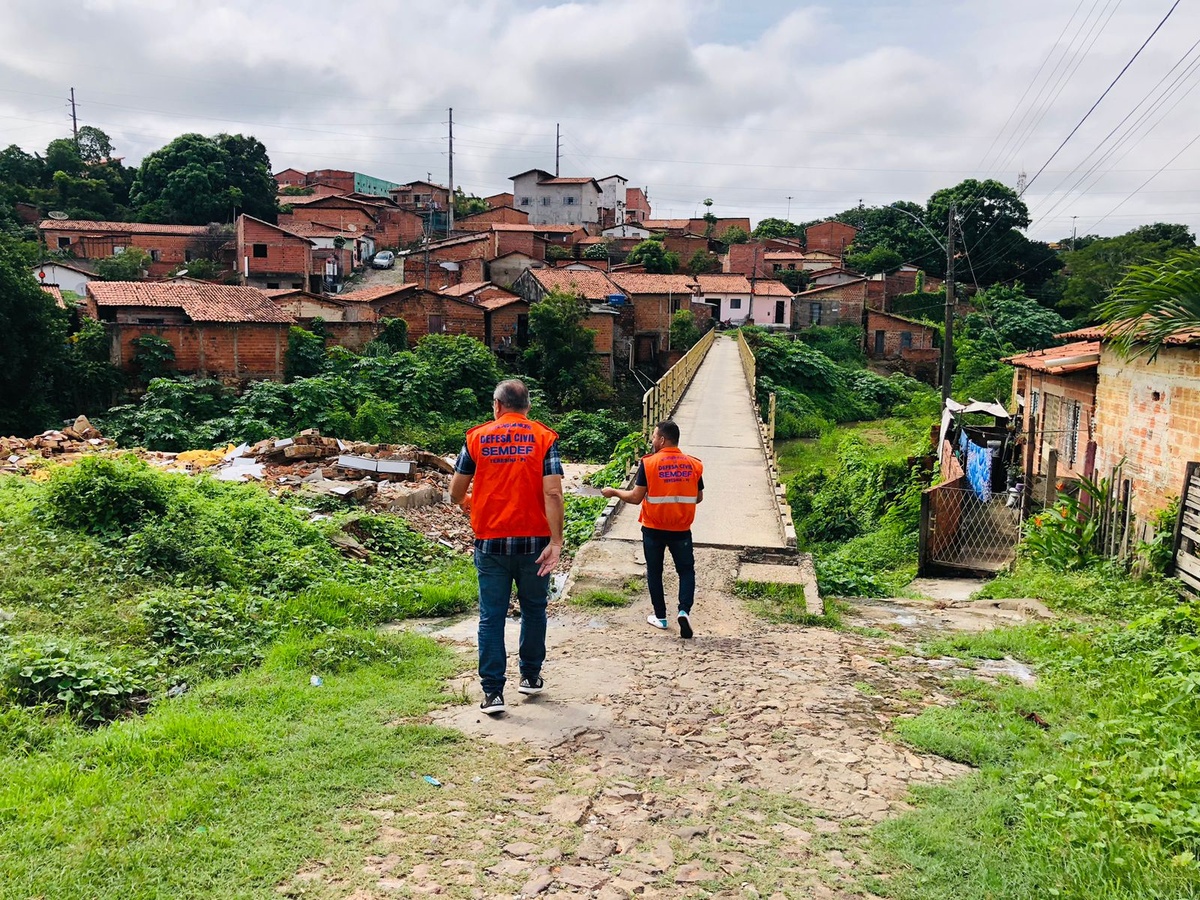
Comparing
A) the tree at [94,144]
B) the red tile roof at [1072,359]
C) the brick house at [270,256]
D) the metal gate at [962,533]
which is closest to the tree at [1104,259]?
the red tile roof at [1072,359]

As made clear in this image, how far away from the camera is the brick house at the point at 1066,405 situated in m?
13.0

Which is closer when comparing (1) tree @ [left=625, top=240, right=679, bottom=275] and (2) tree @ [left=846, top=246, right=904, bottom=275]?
(1) tree @ [left=625, top=240, right=679, bottom=275]

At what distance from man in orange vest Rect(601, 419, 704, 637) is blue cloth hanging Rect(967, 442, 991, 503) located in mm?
8651

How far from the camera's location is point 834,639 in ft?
22.6

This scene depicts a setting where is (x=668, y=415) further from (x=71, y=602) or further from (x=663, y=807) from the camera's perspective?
(x=663, y=807)

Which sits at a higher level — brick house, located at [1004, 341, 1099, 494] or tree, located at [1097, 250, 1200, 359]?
tree, located at [1097, 250, 1200, 359]

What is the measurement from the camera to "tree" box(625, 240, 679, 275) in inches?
2254

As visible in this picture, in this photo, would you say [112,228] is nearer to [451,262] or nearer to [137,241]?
[137,241]

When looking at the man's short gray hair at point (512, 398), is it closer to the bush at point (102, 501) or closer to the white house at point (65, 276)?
the bush at point (102, 501)

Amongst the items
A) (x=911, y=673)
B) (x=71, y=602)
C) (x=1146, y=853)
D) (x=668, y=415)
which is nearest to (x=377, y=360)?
(x=668, y=415)

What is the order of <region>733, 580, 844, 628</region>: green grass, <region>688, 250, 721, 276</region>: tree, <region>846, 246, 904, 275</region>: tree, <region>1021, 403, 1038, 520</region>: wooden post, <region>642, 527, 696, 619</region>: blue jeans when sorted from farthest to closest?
<region>688, 250, 721, 276</region>: tree
<region>846, 246, 904, 275</region>: tree
<region>1021, 403, 1038, 520</region>: wooden post
<region>733, 580, 844, 628</region>: green grass
<region>642, 527, 696, 619</region>: blue jeans

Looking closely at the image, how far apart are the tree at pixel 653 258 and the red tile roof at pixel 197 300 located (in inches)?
1157

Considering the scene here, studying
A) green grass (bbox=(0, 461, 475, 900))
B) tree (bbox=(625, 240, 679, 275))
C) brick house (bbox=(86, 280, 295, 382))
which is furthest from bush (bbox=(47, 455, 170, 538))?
tree (bbox=(625, 240, 679, 275))

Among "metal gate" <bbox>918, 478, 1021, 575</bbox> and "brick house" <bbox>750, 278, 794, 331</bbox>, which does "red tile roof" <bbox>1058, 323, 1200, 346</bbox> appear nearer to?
"metal gate" <bbox>918, 478, 1021, 575</bbox>
